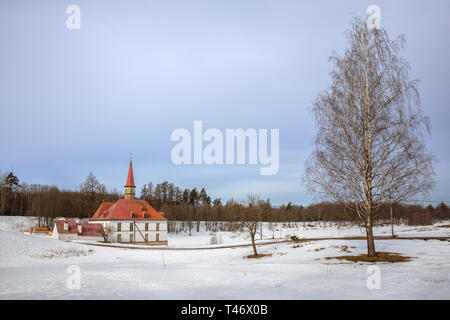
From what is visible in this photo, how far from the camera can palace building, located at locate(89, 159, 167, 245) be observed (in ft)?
187

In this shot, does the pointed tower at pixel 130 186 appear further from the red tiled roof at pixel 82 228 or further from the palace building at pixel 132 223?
the red tiled roof at pixel 82 228

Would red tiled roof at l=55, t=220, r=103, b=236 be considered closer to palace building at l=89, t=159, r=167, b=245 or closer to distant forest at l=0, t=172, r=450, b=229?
palace building at l=89, t=159, r=167, b=245

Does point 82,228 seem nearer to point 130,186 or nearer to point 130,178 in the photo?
point 130,186

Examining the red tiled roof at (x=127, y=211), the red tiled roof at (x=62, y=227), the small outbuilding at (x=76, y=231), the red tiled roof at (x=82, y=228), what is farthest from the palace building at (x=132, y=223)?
the red tiled roof at (x=62, y=227)

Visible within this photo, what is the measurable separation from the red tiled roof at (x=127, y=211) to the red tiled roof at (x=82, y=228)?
250 centimetres

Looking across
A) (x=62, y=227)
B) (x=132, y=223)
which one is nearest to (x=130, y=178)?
(x=132, y=223)

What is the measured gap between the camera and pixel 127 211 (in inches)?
2345

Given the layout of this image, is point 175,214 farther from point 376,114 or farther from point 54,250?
point 376,114

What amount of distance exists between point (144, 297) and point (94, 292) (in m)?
1.82

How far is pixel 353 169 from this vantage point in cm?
1850

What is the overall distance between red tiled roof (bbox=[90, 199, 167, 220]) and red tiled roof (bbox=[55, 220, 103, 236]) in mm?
2498
